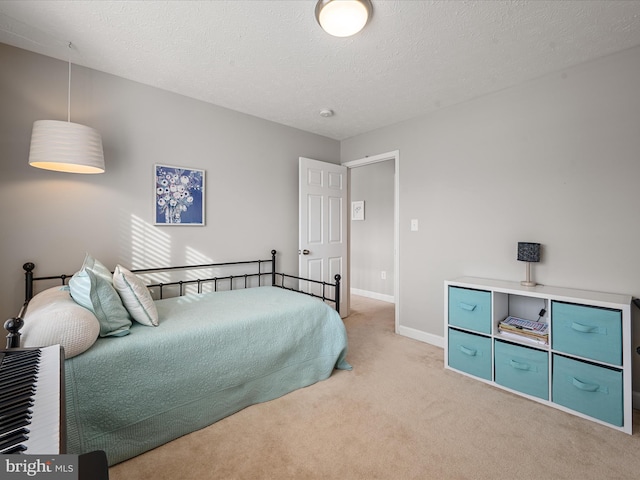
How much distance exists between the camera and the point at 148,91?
267 centimetres

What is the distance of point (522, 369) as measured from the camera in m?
2.27

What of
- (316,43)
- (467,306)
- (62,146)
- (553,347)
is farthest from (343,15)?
(553,347)

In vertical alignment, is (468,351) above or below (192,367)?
below

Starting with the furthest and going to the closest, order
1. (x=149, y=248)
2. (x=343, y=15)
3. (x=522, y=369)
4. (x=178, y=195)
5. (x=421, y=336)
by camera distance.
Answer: (x=421, y=336)
(x=178, y=195)
(x=149, y=248)
(x=522, y=369)
(x=343, y=15)

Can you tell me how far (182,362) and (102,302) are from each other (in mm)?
576

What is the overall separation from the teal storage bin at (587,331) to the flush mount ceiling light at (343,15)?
2.20m

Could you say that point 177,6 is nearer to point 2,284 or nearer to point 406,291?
point 2,284

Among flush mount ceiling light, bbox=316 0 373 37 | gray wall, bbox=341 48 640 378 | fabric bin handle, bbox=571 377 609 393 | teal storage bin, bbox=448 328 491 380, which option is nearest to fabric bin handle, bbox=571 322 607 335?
fabric bin handle, bbox=571 377 609 393

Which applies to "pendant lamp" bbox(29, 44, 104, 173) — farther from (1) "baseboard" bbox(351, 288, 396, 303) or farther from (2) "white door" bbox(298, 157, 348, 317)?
(1) "baseboard" bbox(351, 288, 396, 303)

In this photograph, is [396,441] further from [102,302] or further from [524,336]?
[102,302]

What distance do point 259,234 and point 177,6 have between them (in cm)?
213

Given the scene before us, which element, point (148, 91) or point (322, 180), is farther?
point (322, 180)

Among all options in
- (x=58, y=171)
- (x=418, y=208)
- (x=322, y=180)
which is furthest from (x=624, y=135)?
(x=58, y=171)

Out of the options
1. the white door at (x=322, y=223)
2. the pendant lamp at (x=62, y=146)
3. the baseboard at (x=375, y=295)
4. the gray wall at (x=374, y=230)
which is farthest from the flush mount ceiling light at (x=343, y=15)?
the baseboard at (x=375, y=295)
